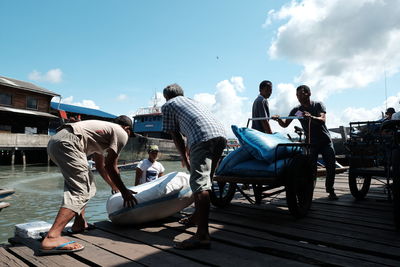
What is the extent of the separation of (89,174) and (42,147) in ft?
89.0

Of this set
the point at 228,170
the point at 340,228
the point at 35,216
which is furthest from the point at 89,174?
the point at 35,216

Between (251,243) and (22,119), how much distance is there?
106 ft

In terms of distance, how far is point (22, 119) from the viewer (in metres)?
28.8

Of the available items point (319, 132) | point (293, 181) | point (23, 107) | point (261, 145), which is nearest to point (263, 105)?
point (319, 132)

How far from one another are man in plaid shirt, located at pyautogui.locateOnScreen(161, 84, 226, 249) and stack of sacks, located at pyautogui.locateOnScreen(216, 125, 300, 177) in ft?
2.29

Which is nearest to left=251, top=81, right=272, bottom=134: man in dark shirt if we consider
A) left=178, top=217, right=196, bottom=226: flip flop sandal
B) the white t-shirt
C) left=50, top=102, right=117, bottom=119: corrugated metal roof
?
left=178, top=217, right=196, bottom=226: flip flop sandal

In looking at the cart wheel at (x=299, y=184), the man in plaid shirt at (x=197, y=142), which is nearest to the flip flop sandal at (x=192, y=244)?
the man in plaid shirt at (x=197, y=142)

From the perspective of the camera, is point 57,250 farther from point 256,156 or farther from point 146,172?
point 146,172

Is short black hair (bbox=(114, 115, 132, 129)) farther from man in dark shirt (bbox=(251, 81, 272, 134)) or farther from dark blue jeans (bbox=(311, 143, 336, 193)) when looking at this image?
dark blue jeans (bbox=(311, 143, 336, 193))

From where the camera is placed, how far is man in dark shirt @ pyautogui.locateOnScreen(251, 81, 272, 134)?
4.54 meters

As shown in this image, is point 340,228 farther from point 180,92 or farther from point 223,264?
point 180,92

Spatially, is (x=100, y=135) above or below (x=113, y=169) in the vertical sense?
above

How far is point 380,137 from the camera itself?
13.2ft

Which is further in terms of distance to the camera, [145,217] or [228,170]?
[228,170]
